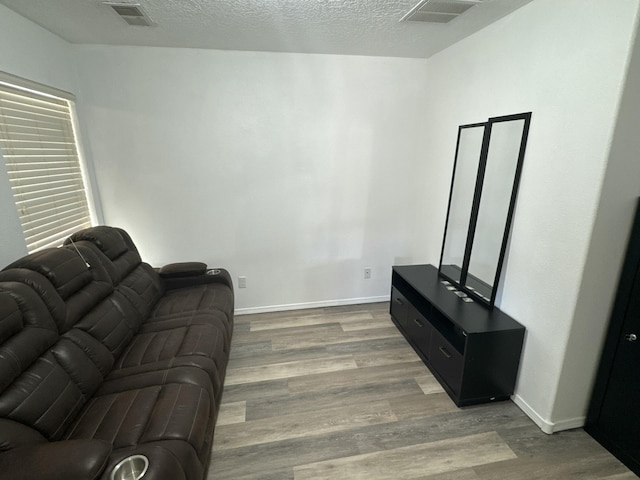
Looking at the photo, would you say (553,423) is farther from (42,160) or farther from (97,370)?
(42,160)

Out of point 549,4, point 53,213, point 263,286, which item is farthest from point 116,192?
point 549,4

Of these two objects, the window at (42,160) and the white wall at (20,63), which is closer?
the white wall at (20,63)

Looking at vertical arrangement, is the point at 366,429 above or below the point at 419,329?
below

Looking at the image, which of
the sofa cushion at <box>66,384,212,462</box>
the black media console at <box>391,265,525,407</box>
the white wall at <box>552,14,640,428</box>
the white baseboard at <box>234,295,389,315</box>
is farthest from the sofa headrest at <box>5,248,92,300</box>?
the white wall at <box>552,14,640,428</box>

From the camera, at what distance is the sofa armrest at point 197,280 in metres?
2.98

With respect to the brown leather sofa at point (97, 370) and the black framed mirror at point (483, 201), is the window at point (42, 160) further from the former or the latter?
the black framed mirror at point (483, 201)

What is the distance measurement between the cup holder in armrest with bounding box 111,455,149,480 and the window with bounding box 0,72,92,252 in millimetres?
1732

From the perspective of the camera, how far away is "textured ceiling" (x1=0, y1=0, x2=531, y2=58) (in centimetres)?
203

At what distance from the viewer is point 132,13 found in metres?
2.14

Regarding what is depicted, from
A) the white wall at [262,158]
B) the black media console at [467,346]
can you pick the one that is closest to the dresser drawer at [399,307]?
the black media console at [467,346]

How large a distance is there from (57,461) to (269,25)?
2.66m

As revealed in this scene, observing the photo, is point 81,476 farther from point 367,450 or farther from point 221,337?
point 367,450

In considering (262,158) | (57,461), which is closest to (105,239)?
(262,158)

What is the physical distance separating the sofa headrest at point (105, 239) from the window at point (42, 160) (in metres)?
0.22
